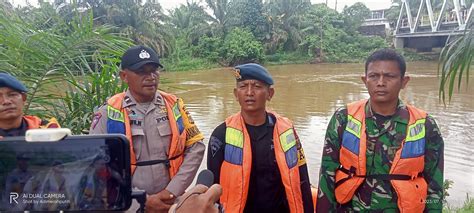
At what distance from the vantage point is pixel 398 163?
6.36 ft

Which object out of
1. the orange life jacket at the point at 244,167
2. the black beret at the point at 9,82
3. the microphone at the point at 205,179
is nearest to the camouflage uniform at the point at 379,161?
the orange life jacket at the point at 244,167

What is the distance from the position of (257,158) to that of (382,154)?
24.7 inches

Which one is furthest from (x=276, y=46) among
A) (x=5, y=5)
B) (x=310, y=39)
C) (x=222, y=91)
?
(x=5, y=5)

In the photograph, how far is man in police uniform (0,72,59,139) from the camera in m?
2.02

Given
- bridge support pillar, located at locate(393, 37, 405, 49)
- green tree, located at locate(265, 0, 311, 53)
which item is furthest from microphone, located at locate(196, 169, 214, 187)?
bridge support pillar, located at locate(393, 37, 405, 49)

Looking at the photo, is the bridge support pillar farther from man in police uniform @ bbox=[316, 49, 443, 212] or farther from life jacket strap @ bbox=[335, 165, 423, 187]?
life jacket strap @ bbox=[335, 165, 423, 187]

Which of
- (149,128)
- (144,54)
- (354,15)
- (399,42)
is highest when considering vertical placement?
(354,15)

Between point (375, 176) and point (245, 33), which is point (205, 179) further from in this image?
point (245, 33)

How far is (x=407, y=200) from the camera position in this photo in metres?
1.90

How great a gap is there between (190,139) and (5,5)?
6.02ft

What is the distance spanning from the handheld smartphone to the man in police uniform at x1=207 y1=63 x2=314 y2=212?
122 centimetres

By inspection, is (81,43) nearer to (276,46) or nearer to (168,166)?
(168,166)

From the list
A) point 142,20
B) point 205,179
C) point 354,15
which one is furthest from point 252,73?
point 354,15

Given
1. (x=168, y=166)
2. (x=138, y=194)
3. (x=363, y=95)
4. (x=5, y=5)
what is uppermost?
(x=5, y=5)
